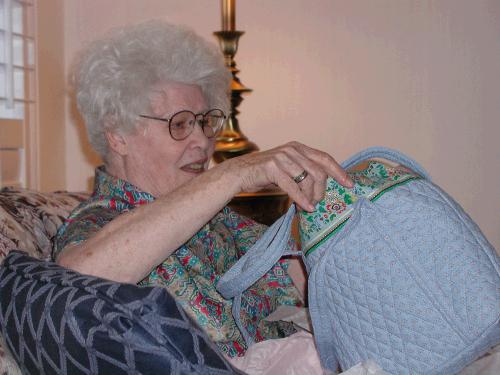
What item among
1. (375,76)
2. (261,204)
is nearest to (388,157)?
(261,204)

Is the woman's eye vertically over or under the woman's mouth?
Answer: over

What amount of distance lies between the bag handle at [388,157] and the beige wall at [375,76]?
1.47m

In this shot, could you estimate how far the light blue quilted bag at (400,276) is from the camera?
0.92 m

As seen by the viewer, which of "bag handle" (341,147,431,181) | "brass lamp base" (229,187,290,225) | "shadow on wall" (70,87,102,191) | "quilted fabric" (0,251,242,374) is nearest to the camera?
"quilted fabric" (0,251,242,374)

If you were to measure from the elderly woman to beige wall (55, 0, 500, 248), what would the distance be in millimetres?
1033

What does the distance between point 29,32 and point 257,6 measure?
35.3 inches

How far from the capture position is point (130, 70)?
1.34 m

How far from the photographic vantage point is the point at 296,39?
2514 mm

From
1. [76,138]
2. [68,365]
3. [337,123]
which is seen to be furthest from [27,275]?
[337,123]

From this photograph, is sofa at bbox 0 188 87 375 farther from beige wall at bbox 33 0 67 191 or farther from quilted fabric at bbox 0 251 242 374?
beige wall at bbox 33 0 67 191

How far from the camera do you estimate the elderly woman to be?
3.83ft

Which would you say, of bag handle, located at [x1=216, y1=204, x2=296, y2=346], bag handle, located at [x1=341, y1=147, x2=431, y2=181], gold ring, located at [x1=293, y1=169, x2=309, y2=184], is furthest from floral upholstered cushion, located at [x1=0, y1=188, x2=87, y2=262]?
bag handle, located at [x1=341, y1=147, x2=431, y2=181]

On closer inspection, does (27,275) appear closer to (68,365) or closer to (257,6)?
(68,365)

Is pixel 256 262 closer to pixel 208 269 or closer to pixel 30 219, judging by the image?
pixel 208 269
